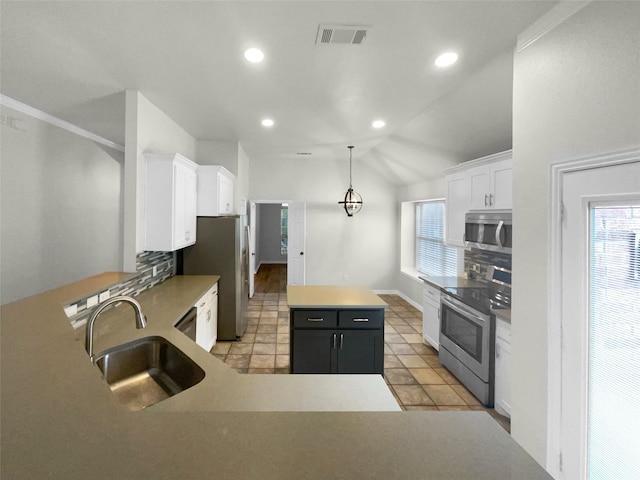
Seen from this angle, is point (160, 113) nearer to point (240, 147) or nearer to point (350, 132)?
point (240, 147)

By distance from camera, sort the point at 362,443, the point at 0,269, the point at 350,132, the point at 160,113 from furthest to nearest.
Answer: the point at 350,132 → the point at 160,113 → the point at 0,269 → the point at 362,443

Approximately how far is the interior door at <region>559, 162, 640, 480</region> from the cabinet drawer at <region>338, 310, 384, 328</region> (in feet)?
4.67

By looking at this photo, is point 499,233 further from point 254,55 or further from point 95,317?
point 95,317

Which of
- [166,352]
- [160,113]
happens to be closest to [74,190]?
[160,113]

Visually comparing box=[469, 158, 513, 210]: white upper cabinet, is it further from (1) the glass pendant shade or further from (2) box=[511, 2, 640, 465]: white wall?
(1) the glass pendant shade

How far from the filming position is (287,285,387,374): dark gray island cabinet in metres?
2.87

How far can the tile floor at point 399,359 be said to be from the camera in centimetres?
301

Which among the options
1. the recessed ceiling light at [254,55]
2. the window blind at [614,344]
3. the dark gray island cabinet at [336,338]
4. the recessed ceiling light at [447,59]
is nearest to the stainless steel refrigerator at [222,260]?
the dark gray island cabinet at [336,338]

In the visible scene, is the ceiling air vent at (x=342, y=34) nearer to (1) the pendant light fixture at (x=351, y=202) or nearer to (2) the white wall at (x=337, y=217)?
(1) the pendant light fixture at (x=351, y=202)

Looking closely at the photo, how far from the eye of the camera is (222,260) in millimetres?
4266

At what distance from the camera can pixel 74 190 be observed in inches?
160

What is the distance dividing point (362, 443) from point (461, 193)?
338 cm

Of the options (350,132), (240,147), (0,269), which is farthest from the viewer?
(240,147)

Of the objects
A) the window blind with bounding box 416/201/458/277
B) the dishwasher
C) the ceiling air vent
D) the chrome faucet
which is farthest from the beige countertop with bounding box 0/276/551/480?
the window blind with bounding box 416/201/458/277
